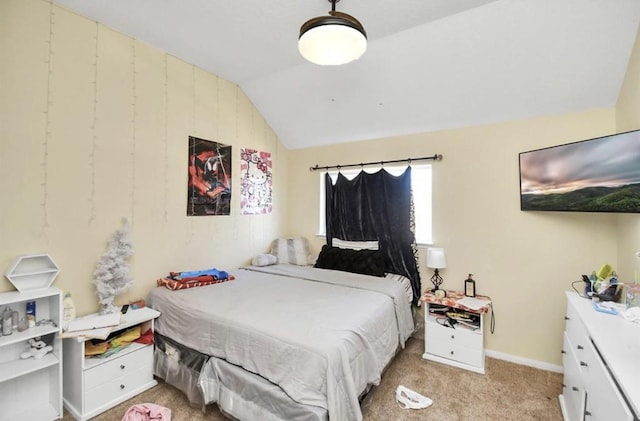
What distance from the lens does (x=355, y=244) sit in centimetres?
356

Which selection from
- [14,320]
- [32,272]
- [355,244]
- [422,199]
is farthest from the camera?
[355,244]

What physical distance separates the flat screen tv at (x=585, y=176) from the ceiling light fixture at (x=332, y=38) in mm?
1700

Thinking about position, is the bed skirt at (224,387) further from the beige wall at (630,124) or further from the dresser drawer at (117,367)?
the beige wall at (630,124)

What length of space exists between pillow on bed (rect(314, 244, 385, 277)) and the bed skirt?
1.75 m

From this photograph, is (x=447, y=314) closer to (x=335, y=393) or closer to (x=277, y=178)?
(x=335, y=393)

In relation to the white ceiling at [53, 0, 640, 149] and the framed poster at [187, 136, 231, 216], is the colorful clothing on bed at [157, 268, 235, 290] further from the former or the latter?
the white ceiling at [53, 0, 640, 149]

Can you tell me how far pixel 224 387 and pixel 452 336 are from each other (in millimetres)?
2006

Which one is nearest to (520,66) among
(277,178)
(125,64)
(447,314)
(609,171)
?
(609,171)

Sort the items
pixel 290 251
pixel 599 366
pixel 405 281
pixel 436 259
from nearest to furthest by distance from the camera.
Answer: pixel 599 366 → pixel 436 259 → pixel 405 281 → pixel 290 251

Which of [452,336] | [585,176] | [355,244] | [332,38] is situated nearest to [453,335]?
[452,336]

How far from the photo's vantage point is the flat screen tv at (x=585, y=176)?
172 cm

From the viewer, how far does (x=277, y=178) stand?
412 cm

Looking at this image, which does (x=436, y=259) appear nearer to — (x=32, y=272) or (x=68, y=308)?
(x=68, y=308)

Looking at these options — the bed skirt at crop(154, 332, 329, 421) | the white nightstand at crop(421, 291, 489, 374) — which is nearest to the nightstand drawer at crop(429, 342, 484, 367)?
the white nightstand at crop(421, 291, 489, 374)
